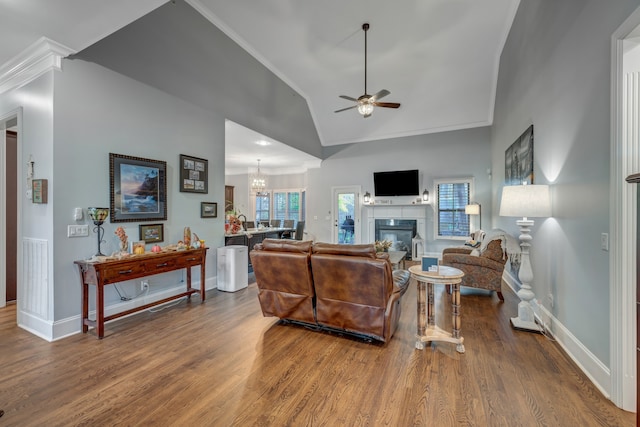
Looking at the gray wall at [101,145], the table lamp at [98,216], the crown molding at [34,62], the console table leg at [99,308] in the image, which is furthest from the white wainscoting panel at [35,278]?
the crown molding at [34,62]

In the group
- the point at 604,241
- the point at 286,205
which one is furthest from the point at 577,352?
the point at 286,205

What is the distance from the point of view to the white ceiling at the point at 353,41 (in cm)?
247

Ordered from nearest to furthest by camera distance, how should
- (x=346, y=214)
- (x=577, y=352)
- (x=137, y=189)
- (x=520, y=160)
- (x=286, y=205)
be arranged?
(x=577, y=352) < (x=137, y=189) < (x=520, y=160) < (x=346, y=214) < (x=286, y=205)

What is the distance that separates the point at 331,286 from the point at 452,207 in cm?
560

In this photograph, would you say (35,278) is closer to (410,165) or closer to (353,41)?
(353,41)

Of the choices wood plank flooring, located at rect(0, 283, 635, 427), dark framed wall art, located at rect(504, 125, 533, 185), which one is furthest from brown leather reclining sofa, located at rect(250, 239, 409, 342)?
dark framed wall art, located at rect(504, 125, 533, 185)

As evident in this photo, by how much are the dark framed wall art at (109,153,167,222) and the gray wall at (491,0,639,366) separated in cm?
464

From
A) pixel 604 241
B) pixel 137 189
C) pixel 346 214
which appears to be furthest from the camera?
pixel 346 214

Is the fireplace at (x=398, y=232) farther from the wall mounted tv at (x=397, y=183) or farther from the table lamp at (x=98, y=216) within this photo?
the table lamp at (x=98, y=216)

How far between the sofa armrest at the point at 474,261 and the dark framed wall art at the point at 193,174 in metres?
4.01

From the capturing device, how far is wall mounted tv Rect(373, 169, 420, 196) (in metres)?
7.34

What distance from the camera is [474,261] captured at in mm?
4004

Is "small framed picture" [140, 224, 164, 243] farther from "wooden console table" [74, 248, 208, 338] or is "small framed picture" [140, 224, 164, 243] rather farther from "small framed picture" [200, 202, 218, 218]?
"small framed picture" [200, 202, 218, 218]

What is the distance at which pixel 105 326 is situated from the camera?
10.2ft
